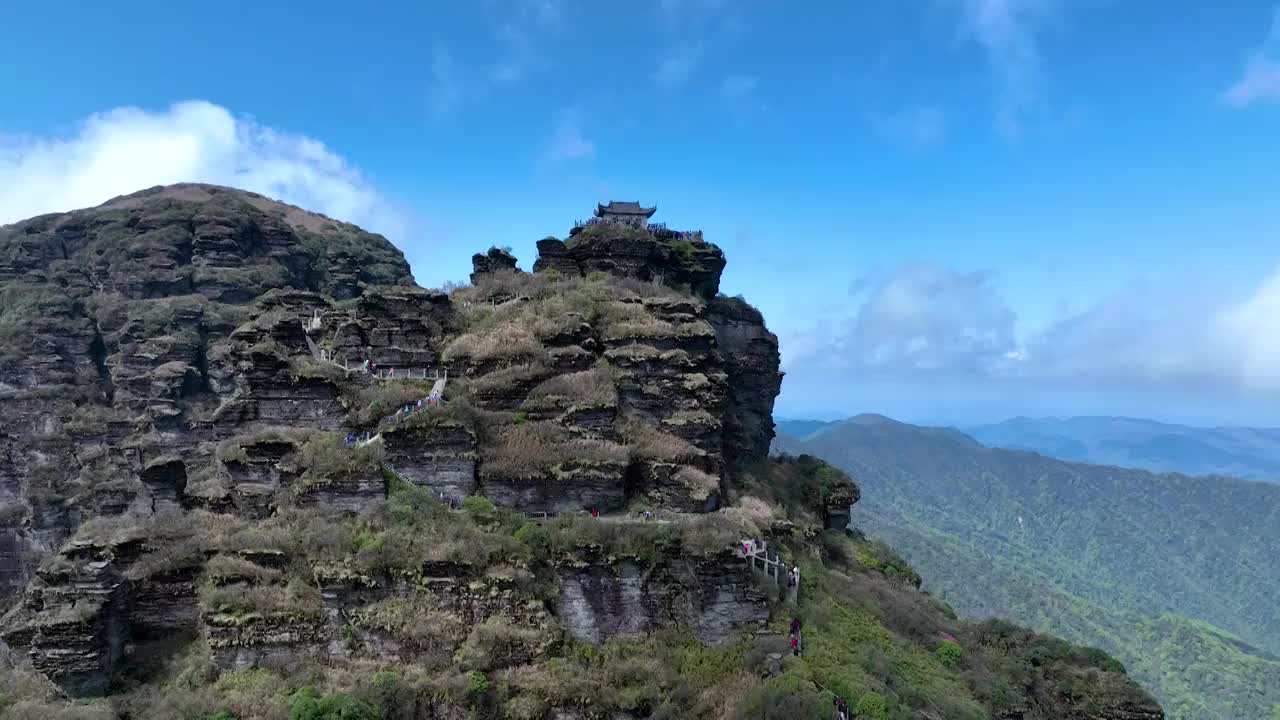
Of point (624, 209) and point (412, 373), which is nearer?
point (412, 373)

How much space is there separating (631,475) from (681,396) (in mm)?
4965

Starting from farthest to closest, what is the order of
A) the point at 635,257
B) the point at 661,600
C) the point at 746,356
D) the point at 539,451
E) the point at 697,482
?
the point at 746,356 < the point at 635,257 < the point at 697,482 < the point at 539,451 < the point at 661,600

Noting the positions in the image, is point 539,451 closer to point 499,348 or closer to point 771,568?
point 499,348

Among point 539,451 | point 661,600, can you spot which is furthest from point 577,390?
point 661,600

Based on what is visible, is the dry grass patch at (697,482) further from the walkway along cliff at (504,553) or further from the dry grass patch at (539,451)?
the dry grass patch at (539,451)

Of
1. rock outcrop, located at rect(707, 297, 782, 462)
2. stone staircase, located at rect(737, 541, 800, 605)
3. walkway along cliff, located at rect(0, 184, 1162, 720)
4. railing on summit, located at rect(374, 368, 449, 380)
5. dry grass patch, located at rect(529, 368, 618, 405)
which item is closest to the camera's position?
walkway along cliff, located at rect(0, 184, 1162, 720)

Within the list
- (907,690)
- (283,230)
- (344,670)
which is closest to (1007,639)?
(907,690)

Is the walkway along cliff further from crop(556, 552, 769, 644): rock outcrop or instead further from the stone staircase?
the stone staircase

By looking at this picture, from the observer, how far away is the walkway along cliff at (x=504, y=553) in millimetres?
22906

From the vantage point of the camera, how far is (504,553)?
25094mm

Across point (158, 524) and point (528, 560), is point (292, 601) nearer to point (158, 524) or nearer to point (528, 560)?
point (158, 524)

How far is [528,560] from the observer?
2500cm

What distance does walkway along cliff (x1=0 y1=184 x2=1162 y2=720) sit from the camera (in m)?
22.9

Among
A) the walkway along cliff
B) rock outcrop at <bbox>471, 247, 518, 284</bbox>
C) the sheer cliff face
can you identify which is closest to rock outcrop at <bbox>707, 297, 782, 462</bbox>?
the walkway along cliff
